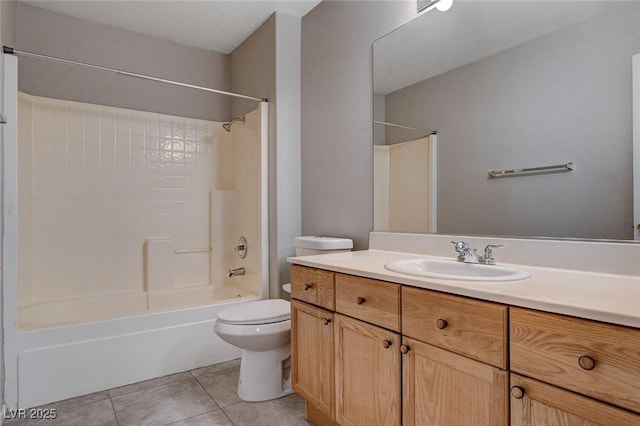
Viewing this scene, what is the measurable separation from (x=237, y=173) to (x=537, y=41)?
2.45 m

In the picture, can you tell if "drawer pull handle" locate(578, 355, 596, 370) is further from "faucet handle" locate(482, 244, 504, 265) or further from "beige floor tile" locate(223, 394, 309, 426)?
"beige floor tile" locate(223, 394, 309, 426)

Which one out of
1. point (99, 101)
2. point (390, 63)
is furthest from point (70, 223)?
point (390, 63)

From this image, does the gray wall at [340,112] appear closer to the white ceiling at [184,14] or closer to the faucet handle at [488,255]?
the white ceiling at [184,14]

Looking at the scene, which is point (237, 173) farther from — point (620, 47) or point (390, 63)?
point (620, 47)

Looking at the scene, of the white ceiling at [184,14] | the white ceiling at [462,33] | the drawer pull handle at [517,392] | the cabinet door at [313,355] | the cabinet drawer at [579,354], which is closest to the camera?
the cabinet drawer at [579,354]

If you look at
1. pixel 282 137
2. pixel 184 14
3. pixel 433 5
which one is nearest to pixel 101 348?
pixel 282 137

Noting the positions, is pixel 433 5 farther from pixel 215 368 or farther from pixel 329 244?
pixel 215 368

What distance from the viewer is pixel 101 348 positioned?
2.08 m

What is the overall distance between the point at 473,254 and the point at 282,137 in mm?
1660

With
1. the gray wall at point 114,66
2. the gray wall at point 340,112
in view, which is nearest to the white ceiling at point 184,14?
the gray wall at point 114,66

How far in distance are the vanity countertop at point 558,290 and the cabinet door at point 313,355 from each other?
11.9 inches

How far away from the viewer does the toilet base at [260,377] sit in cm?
198

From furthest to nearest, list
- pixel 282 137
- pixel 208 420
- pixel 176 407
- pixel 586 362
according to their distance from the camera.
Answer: pixel 282 137 → pixel 176 407 → pixel 208 420 → pixel 586 362

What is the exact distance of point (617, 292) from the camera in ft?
3.11
